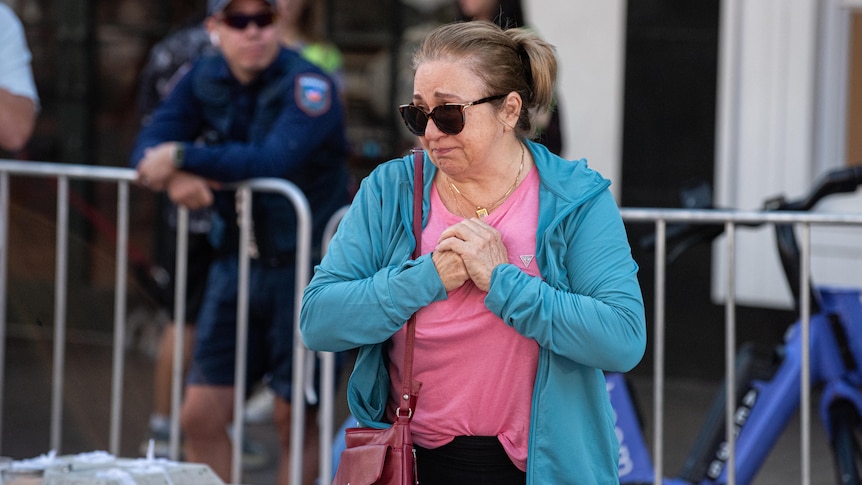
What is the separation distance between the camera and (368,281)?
2822mm

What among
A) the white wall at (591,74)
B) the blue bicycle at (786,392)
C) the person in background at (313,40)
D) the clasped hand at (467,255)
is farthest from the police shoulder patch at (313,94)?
the white wall at (591,74)

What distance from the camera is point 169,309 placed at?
588 centimetres

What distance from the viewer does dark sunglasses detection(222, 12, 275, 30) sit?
15.9ft

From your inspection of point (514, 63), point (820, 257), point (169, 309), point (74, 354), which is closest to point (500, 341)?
point (514, 63)

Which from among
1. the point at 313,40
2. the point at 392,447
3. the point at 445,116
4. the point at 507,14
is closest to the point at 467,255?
the point at 445,116

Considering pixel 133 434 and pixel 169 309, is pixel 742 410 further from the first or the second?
pixel 133 434

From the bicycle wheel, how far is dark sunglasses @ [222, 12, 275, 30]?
2446 millimetres

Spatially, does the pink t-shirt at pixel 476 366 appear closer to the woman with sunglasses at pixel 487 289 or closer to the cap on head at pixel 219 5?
the woman with sunglasses at pixel 487 289

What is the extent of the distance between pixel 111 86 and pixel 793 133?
179 inches

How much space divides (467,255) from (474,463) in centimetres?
47

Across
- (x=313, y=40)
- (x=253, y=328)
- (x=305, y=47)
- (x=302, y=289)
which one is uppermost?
(x=313, y=40)

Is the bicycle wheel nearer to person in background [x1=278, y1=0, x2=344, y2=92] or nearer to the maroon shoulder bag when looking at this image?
the maroon shoulder bag

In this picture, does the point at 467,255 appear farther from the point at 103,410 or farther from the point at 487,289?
the point at 103,410

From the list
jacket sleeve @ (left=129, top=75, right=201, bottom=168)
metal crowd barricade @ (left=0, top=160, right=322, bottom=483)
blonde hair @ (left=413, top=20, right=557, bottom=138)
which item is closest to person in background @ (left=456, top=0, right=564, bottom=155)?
metal crowd barricade @ (left=0, top=160, right=322, bottom=483)
